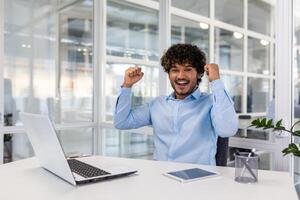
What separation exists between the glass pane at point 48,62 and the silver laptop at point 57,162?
6.03 feet

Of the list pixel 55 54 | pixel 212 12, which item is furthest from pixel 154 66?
pixel 55 54

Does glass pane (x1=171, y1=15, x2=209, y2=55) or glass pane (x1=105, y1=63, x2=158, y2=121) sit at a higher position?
glass pane (x1=171, y1=15, x2=209, y2=55)

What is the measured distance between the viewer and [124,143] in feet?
11.8

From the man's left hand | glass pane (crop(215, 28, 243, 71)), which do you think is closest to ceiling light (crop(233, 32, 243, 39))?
glass pane (crop(215, 28, 243, 71))

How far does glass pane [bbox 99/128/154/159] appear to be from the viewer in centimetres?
335

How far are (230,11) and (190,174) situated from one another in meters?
2.06

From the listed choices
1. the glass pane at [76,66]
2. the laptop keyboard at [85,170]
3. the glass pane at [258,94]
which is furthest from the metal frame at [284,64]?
the glass pane at [76,66]

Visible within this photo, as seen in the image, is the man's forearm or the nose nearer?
the nose

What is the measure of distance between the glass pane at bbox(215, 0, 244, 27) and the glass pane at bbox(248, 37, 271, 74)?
0.77ft

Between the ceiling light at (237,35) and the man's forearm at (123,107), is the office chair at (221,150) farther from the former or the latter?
the ceiling light at (237,35)

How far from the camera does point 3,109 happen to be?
2924 mm

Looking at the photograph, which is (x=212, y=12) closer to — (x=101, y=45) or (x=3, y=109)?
(x=101, y=45)

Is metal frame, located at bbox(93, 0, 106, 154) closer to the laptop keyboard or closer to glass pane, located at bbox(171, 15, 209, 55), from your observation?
glass pane, located at bbox(171, 15, 209, 55)

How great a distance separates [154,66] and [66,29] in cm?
110
